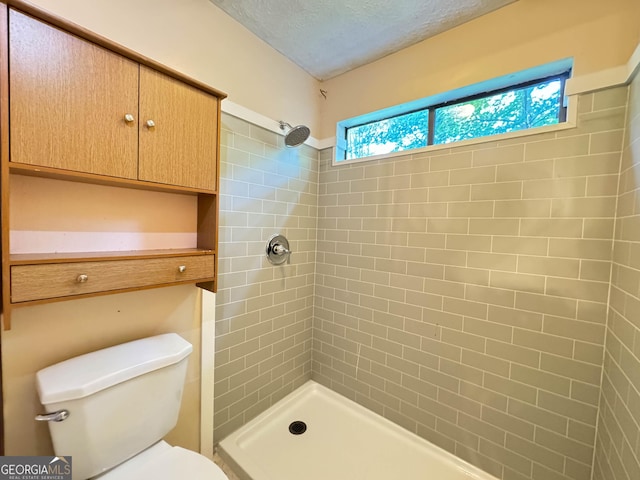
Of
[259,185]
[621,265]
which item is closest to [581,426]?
[621,265]

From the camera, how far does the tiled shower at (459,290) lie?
111 centimetres

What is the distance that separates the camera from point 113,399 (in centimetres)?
91

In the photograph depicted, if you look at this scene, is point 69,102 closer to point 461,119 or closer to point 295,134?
point 295,134

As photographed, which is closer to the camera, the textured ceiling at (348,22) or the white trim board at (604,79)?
the white trim board at (604,79)

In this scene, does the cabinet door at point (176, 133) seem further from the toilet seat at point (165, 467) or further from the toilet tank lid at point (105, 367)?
the toilet seat at point (165, 467)

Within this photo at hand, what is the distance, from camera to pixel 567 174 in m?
1.18

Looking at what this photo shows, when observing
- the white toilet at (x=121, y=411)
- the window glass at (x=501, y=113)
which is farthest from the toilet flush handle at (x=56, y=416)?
the window glass at (x=501, y=113)

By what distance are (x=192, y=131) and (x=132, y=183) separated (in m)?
0.33

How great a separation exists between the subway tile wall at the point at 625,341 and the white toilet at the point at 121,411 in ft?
4.70

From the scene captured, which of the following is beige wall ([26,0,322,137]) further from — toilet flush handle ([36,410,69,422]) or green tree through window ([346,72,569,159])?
toilet flush handle ([36,410,69,422])

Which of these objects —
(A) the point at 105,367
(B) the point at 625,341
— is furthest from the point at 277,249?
(B) the point at 625,341

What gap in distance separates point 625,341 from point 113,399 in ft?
6.20

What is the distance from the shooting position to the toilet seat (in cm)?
92

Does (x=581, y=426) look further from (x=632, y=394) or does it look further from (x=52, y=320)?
(x=52, y=320)
